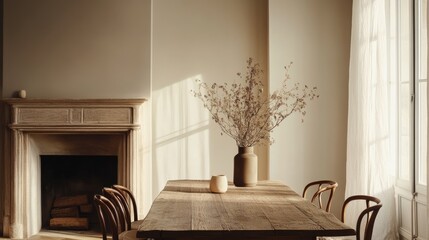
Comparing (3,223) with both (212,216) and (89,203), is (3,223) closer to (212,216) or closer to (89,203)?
(89,203)

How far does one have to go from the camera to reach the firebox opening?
6324 millimetres

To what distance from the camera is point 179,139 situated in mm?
6020

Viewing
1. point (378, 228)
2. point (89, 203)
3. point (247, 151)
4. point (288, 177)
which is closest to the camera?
point (247, 151)

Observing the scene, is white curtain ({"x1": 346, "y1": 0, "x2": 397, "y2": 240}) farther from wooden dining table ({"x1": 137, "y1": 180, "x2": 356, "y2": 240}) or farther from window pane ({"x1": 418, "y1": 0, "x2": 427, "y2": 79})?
wooden dining table ({"x1": 137, "y1": 180, "x2": 356, "y2": 240})

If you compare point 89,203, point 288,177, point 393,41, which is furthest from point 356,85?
point 89,203

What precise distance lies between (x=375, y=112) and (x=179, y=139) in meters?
2.15

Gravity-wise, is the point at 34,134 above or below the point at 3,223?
above

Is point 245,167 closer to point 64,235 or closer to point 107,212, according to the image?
point 107,212

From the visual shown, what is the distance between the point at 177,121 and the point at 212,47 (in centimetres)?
92

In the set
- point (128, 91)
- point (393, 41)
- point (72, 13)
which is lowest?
point (128, 91)

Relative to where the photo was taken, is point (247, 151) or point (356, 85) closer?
point (247, 151)

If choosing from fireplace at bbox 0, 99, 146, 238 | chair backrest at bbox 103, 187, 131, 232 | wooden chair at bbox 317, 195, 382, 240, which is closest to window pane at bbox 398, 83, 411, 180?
Result: wooden chair at bbox 317, 195, 382, 240

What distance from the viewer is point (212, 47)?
605 cm

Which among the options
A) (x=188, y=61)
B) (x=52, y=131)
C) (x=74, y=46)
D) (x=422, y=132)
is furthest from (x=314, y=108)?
(x=52, y=131)
